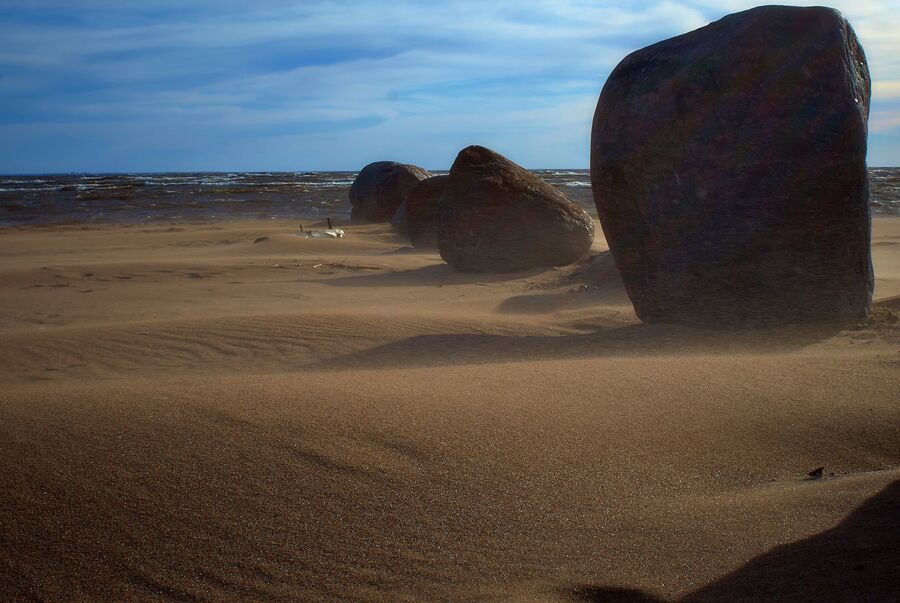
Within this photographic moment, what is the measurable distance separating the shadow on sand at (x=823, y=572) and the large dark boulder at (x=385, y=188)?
14.5 meters

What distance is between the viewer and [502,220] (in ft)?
28.5

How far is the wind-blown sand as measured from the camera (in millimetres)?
2021

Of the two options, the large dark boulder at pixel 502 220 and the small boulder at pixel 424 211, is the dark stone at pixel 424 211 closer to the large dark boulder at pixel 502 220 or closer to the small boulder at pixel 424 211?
the small boulder at pixel 424 211

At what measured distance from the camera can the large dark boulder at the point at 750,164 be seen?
14.4 ft

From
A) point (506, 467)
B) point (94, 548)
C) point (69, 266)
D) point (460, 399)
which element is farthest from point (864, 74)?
point (69, 266)

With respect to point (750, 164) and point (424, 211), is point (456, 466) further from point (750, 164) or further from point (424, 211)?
point (424, 211)

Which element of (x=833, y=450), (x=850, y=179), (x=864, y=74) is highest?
(x=864, y=74)

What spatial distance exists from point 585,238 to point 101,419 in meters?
6.70

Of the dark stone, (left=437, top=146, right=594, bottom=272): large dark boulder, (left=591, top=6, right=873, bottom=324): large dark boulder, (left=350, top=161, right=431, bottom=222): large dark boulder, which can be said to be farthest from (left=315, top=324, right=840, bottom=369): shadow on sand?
(left=350, top=161, right=431, bottom=222): large dark boulder

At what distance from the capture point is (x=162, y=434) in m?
2.82

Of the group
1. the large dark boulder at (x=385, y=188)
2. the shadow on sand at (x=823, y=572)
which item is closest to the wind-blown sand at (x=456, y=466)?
the shadow on sand at (x=823, y=572)

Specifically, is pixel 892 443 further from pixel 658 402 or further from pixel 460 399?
pixel 460 399

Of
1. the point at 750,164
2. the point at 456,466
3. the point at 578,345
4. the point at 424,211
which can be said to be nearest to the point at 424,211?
the point at 424,211

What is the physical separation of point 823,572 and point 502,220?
7.00 m
